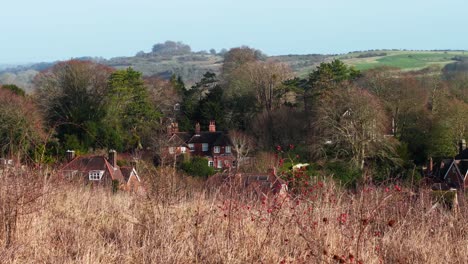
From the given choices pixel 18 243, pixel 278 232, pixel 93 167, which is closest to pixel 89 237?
pixel 18 243

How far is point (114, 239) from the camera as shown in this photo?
480cm

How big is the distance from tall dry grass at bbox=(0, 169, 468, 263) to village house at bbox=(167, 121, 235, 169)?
27801 mm

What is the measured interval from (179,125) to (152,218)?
32931 millimetres

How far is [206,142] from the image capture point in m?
35.8

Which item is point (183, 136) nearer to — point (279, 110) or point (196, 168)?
point (279, 110)

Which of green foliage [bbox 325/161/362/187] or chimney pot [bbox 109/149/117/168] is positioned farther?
green foliage [bbox 325/161/362/187]

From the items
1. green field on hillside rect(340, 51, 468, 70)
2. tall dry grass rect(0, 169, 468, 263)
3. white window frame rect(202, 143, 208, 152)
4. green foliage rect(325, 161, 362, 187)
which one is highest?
tall dry grass rect(0, 169, 468, 263)

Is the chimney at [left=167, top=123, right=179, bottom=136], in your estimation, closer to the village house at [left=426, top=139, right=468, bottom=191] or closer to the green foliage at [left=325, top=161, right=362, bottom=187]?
the green foliage at [left=325, top=161, right=362, bottom=187]

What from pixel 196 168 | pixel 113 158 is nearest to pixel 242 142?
pixel 196 168

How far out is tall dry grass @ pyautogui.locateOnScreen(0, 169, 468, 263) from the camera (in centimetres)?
424

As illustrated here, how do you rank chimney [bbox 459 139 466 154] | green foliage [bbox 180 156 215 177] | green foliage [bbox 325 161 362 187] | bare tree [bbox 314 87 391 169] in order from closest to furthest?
green foliage [bbox 325 161 362 187], green foliage [bbox 180 156 215 177], chimney [bbox 459 139 466 154], bare tree [bbox 314 87 391 169]

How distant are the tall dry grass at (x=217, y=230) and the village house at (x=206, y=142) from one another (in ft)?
91.2

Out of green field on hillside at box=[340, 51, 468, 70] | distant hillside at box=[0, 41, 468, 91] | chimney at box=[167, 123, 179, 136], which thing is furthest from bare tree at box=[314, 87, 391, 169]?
green field on hillside at box=[340, 51, 468, 70]

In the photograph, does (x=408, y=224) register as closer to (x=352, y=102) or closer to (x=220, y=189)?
(x=220, y=189)
